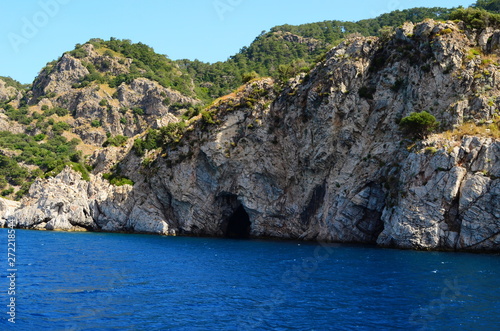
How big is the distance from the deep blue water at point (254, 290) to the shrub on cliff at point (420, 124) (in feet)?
57.1

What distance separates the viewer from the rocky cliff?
56031mm

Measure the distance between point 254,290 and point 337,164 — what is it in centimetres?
4025

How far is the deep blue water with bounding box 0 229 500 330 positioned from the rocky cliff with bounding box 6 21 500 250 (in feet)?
28.0

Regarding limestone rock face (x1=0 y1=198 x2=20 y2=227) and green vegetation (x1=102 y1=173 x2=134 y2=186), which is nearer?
green vegetation (x1=102 y1=173 x2=134 y2=186)

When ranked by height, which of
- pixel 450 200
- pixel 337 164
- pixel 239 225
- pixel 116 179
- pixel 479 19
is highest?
pixel 479 19

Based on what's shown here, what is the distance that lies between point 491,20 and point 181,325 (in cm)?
6827

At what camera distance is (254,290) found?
34.8m

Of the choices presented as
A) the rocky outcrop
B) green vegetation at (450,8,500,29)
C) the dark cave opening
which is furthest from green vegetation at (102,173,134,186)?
green vegetation at (450,8,500,29)

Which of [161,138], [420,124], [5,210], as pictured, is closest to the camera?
[420,124]

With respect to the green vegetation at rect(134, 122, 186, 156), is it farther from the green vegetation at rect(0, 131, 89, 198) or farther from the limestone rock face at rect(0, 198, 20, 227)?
Answer: the limestone rock face at rect(0, 198, 20, 227)

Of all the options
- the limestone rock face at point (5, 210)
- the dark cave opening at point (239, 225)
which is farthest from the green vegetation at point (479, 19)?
the limestone rock face at point (5, 210)

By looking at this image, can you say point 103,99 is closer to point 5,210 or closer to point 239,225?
point 5,210

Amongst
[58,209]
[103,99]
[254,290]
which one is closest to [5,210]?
[58,209]

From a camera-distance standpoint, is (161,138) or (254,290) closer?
(254,290)
